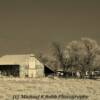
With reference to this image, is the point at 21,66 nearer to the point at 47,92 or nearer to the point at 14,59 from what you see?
the point at 14,59

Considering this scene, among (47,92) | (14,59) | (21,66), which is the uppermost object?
(14,59)

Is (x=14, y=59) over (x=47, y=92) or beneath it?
over

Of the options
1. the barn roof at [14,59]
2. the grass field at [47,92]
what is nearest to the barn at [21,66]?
the barn roof at [14,59]

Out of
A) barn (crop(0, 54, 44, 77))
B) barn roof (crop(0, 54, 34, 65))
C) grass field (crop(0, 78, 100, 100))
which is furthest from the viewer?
barn roof (crop(0, 54, 34, 65))

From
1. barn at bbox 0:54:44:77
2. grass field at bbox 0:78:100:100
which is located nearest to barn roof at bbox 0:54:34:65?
barn at bbox 0:54:44:77

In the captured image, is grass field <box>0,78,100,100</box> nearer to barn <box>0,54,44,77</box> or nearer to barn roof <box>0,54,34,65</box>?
barn <box>0,54,44,77</box>

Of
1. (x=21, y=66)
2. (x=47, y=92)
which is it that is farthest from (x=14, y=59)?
(x=47, y=92)

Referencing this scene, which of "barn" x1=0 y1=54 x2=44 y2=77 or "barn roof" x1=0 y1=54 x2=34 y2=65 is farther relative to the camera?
"barn roof" x1=0 y1=54 x2=34 y2=65

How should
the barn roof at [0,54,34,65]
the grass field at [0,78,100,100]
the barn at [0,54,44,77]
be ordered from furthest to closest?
the barn roof at [0,54,34,65] < the barn at [0,54,44,77] < the grass field at [0,78,100,100]

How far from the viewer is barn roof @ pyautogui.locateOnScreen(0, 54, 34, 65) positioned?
9431cm

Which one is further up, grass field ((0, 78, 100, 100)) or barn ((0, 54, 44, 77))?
barn ((0, 54, 44, 77))

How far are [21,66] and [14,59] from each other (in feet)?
9.36

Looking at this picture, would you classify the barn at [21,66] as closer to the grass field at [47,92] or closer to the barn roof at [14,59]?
the barn roof at [14,59]

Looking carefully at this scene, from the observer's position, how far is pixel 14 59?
9619 centimetres
